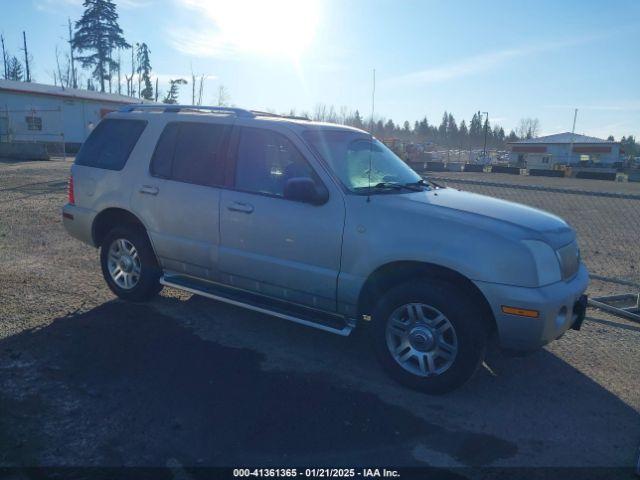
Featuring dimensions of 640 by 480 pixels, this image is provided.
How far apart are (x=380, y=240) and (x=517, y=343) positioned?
1.23 m

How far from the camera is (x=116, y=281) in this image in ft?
18.2

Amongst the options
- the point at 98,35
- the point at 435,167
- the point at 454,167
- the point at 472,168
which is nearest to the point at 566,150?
the point at 472,168

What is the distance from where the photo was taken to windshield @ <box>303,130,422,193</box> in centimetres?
437

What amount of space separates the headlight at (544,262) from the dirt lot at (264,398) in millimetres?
965

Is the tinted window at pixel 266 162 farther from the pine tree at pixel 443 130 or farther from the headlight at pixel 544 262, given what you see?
the pine tree at pixel 443 130

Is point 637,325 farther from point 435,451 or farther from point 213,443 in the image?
point 213,443

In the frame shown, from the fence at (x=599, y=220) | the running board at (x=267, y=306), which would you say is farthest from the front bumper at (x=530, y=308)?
the fence at (x=599, y=220)

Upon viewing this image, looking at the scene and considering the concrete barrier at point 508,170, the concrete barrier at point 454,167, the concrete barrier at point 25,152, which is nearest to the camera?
the concrete barrier at point 25,152

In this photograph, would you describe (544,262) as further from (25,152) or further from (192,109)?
(25,152)

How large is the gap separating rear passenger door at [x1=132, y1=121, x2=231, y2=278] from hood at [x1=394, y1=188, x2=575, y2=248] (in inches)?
71.6

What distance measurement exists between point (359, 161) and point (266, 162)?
870 millimetres

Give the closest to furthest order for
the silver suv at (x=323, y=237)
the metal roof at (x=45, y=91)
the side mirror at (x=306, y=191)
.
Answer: the silver suv at (x=323, y=237) → the side mirror at (x=306, y=191) → the metal roof at (x=45, y=91)

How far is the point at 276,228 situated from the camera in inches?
171

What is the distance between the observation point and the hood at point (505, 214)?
3.73 m
